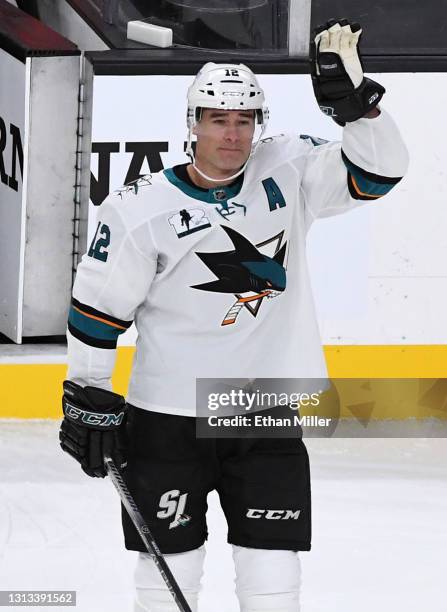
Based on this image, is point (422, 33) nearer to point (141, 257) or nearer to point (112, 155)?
point (112, 155)

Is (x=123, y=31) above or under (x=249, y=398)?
above

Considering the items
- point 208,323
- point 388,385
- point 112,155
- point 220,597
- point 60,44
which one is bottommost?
point 220,597

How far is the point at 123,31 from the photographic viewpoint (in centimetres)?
498

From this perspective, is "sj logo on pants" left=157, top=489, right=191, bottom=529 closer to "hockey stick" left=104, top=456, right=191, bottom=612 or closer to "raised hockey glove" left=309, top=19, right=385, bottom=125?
"hockey stick" left=104, top=456, right=191, bottom=612

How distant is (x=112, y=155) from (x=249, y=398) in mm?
1935

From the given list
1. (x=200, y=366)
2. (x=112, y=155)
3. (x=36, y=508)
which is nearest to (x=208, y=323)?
(x=200, y=366)

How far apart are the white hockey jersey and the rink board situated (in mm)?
1795

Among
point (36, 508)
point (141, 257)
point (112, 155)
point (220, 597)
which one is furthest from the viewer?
point (112, 155)

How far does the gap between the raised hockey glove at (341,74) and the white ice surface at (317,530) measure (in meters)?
1.35

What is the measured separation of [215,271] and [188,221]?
11 centimetres

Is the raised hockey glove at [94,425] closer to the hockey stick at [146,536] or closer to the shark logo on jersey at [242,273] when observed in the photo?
the hockey stick at [146,536]

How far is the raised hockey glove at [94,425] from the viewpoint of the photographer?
9.55 ft

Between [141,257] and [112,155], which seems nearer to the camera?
[141,257]

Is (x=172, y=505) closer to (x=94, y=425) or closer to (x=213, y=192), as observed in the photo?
(x=94, y=425)
